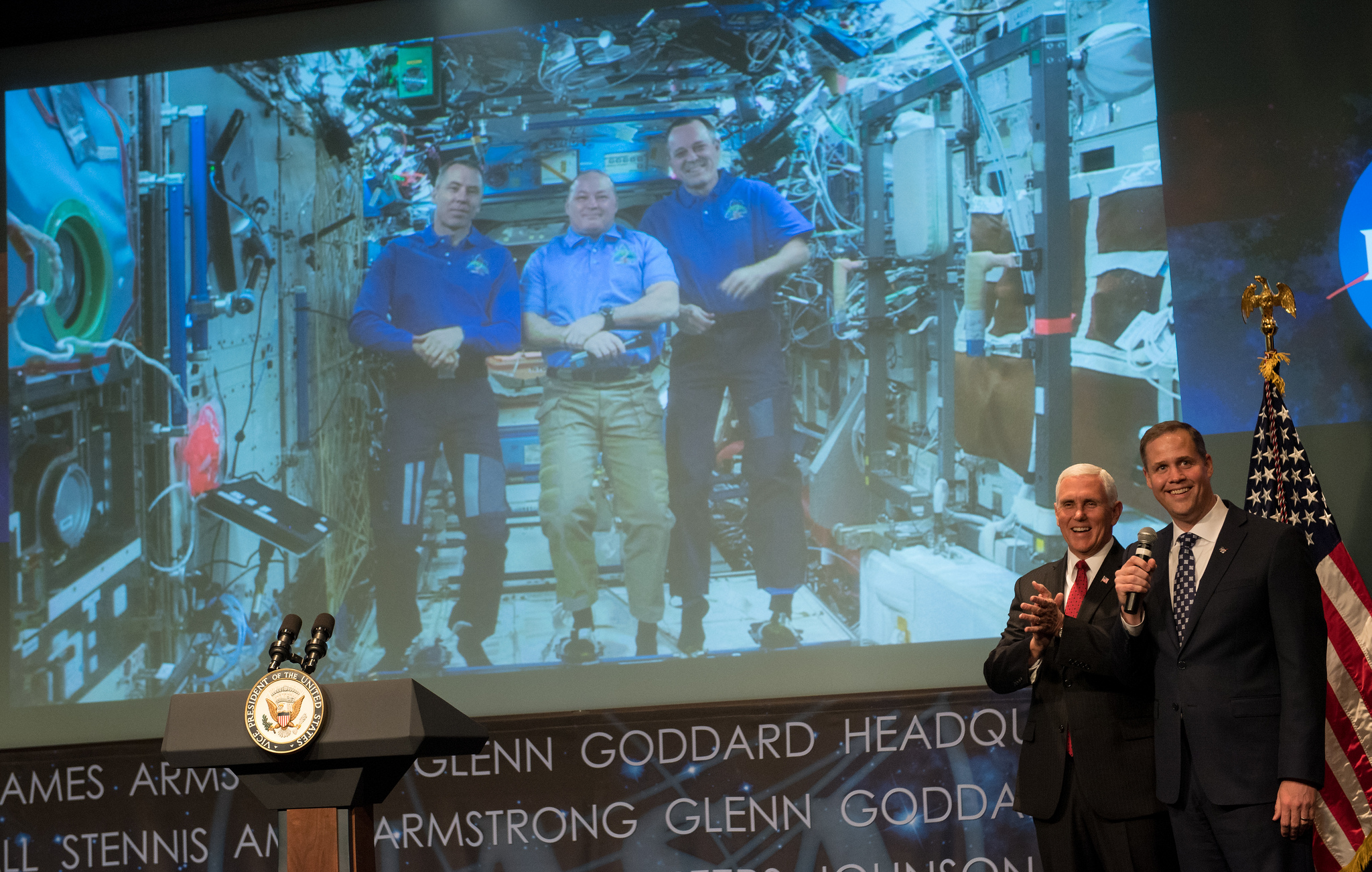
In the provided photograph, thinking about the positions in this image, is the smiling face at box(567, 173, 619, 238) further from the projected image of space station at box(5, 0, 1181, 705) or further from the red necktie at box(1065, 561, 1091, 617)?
the red necktie at box(1065, 561, 1091, 617)

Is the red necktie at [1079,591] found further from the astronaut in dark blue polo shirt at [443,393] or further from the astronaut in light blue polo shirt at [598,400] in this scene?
the astronaut in dark blue polo shirt at [443,393]

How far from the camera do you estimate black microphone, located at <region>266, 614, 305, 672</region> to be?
2.21 metres

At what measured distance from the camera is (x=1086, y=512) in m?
2.63

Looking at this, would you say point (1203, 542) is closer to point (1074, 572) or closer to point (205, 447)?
point (1074, 572)

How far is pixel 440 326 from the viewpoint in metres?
4.11

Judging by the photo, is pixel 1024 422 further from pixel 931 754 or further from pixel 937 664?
pixel 931 754

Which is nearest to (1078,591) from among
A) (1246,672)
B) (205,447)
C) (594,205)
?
(1246,672)

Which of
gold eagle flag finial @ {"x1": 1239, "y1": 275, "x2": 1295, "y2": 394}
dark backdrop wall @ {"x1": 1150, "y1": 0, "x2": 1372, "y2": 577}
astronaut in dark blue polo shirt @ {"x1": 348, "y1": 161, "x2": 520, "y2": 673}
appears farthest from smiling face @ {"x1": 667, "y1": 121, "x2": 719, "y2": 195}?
gold eagle flag finial @ {"x1": 1239, "y1": 275, "x2": 1295, "y2": 394}

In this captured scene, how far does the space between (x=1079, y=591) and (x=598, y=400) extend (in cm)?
191

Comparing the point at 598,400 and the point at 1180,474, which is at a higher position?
the point at 598,400

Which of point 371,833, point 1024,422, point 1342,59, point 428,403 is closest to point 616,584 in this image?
point 428,403

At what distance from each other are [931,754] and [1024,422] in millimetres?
1145

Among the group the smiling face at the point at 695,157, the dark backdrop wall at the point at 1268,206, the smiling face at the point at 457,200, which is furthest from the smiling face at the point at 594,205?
the dark backdrop wall at the point at 1268,206

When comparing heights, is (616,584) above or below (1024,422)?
below
